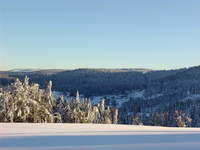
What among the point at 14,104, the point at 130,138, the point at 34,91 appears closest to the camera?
the point at 130,138

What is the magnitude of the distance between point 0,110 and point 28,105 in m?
2.92

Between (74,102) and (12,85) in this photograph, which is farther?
(74,102)

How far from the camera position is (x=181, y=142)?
9.09 meters

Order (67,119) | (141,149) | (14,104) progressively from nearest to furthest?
(141,149) → (14,104) → (67,119)

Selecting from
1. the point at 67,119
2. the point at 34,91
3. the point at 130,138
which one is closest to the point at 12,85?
the point at 34,91

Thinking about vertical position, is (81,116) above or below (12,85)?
below

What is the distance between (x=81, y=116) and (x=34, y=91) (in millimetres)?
9822

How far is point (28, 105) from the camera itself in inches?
1355

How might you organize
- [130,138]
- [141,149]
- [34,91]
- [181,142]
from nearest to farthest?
[141,149], [181,142], [130,138], [34,91]

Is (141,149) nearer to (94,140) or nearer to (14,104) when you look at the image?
(94,140)

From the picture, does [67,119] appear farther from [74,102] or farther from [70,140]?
[70,140]

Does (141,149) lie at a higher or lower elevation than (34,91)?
lower

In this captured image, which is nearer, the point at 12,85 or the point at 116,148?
the point at 116,148

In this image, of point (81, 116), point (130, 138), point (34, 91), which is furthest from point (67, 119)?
point (130, 138)
